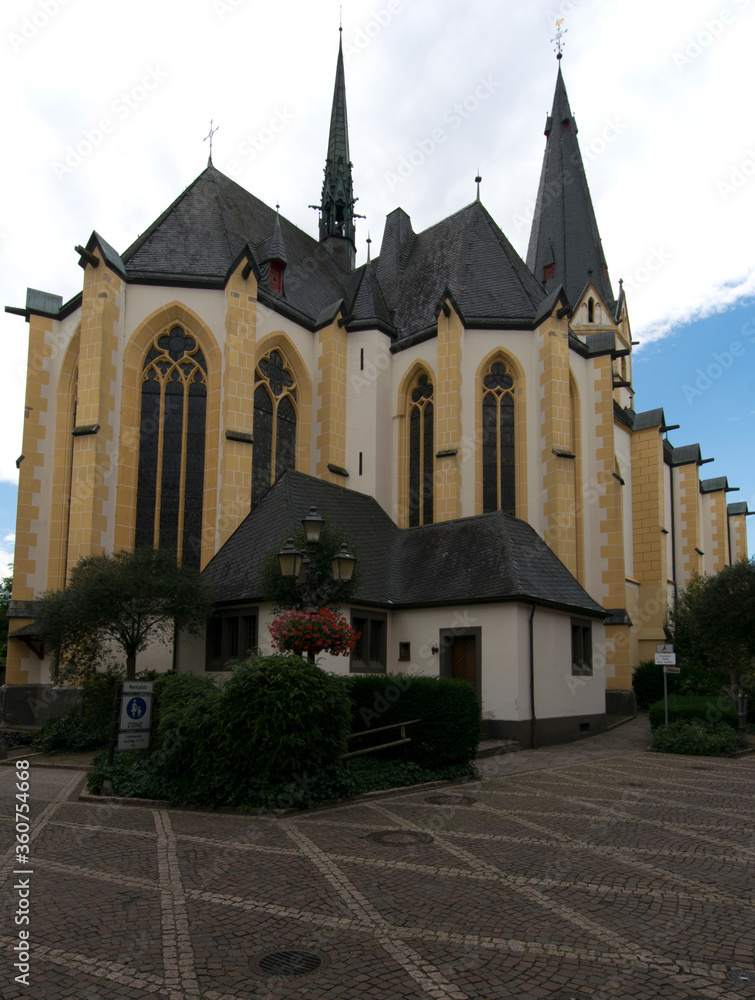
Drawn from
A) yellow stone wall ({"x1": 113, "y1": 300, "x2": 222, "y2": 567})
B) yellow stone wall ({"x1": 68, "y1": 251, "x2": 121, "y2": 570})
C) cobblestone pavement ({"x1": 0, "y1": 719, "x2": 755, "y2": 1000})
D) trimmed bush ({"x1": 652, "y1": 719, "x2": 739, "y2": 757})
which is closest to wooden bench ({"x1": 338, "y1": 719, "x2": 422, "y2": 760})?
cobblestone pavement ({"x1": 0, "y1": 719, "x2": 755, "y2": 1000})

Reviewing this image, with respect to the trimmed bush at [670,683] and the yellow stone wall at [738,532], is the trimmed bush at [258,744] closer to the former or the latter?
the trimmed bush at [670,683]

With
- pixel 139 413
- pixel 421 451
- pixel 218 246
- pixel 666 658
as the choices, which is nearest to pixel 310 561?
pixel 666 658

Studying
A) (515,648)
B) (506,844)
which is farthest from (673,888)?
(515,648)

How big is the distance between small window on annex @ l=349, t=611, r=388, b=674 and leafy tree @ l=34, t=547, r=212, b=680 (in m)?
3.35

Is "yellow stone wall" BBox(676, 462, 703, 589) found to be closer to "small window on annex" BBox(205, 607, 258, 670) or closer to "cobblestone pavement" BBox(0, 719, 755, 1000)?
"small window on annex" BBox(205, 607, 258, 670)

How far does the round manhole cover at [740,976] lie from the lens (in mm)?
4320

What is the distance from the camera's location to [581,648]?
18.6 meters

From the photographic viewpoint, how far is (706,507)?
4594cm

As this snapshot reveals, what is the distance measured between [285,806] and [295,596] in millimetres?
3973

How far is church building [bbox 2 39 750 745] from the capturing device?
17.5 metres

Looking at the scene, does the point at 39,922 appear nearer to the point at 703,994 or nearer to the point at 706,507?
the point at 703,994

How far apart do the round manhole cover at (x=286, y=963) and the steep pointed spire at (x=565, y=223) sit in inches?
1356

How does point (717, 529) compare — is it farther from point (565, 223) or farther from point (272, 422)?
point (272, 422)

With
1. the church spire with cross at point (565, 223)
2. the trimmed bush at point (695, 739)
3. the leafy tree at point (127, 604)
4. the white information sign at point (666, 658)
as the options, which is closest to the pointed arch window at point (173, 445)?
the leafy tree at point (127, 604)
